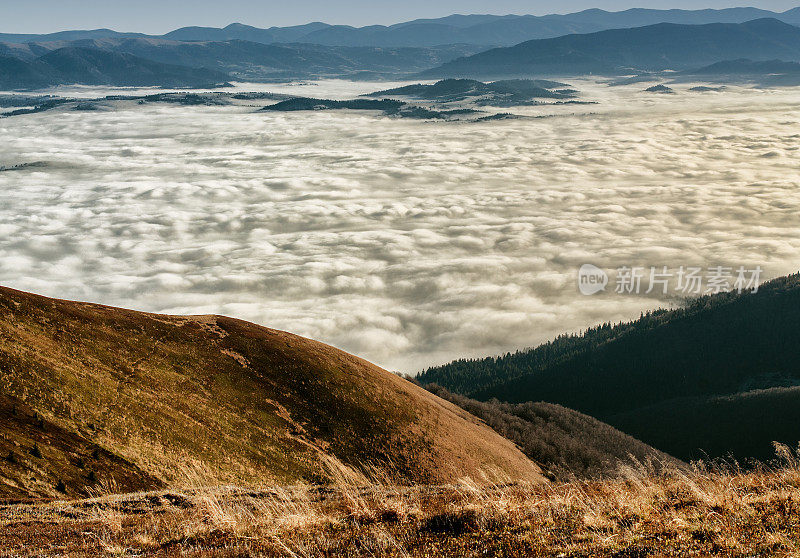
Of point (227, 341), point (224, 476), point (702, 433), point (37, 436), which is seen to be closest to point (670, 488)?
point (224, 476)

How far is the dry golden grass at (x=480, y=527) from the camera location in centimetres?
1202

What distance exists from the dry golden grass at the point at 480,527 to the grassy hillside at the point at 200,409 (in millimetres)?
11207

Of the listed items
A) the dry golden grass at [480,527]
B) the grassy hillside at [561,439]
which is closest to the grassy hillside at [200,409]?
the grassy hillside at [561,439]

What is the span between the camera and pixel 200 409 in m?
40.6

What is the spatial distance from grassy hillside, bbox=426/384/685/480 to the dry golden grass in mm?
42563

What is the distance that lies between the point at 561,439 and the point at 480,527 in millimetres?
69076

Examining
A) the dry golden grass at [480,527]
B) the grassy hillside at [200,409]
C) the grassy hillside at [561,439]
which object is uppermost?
the dry golden grass at [480,527]

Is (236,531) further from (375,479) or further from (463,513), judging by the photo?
(375,479)

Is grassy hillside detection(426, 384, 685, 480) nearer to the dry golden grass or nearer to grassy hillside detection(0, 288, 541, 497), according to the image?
grassy hillside detection(0, 288, 541, 497)

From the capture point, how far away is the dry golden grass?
473 inches

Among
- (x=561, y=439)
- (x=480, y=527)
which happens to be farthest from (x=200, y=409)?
(x=561, y=439)

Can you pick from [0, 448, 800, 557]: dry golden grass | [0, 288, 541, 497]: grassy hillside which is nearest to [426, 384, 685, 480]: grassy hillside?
[0, 288, 541, 497]: grassy hillside

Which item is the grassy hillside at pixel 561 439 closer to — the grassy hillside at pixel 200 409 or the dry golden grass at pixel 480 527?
the grassy hillside at pixel 200 409

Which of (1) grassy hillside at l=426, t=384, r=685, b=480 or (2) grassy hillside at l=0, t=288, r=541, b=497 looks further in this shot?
(1) grassy hillside at l=426, t=384, r=685, b=480
